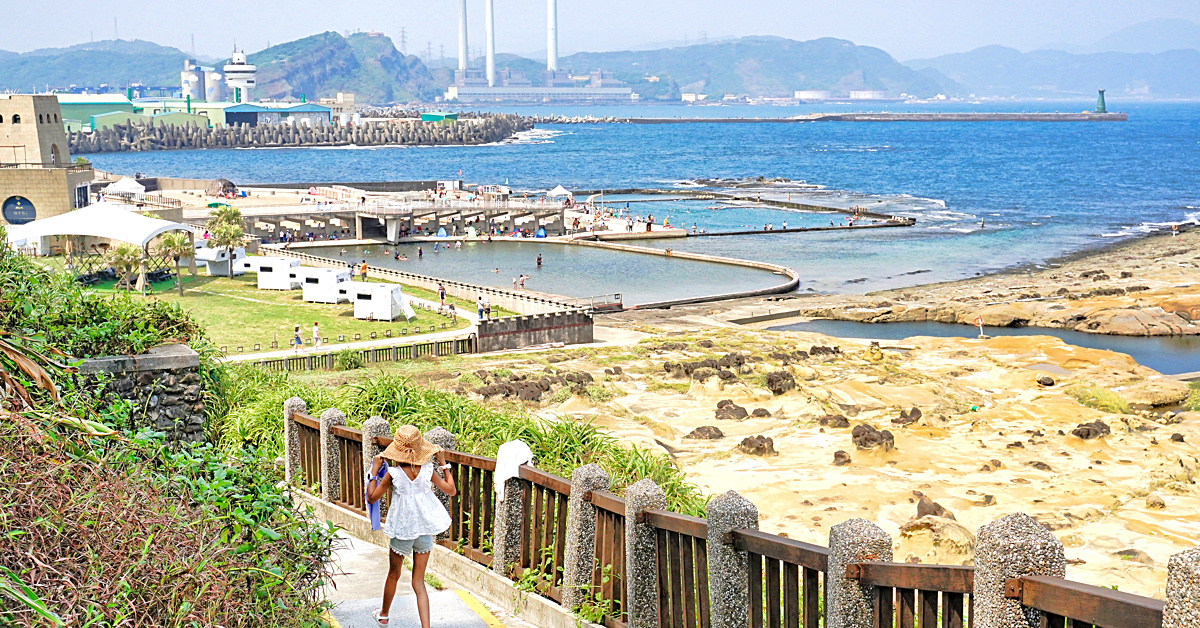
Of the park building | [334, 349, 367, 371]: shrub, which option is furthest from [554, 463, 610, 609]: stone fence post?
the park building

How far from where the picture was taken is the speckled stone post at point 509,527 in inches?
358

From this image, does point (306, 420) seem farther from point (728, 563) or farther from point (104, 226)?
point (104, 226)

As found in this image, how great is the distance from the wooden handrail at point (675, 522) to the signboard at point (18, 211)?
172ft

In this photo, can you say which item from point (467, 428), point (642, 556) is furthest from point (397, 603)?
point (467, 428)

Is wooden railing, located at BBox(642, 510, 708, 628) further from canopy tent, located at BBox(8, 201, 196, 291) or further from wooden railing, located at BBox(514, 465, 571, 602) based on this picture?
canopy tent, located at BBox(8, 201, 196, 291)

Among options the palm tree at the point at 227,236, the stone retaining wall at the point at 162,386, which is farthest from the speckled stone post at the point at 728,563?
the palm tree at the point at 227,236

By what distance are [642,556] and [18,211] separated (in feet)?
173

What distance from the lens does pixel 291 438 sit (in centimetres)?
1172

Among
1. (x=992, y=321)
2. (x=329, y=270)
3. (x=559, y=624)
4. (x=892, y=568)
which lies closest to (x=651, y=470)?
(x=559, y=624)

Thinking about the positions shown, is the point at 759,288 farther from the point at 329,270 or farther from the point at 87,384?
the point at 87,384

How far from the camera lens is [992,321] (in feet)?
155

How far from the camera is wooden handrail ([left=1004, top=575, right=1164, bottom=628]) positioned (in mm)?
4758

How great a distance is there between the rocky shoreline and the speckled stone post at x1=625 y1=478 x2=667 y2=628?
42254 mm

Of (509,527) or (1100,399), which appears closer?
(509,527)
